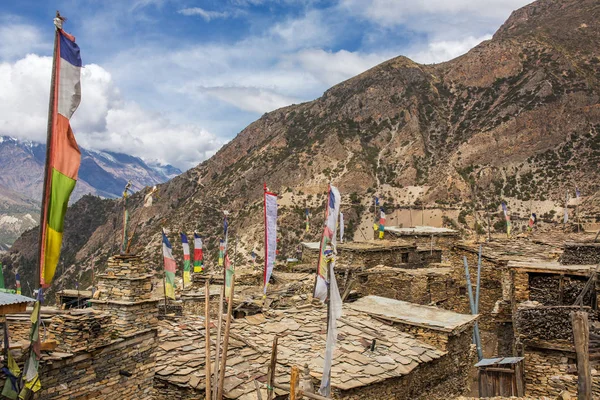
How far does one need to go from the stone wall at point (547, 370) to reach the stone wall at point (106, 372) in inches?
342

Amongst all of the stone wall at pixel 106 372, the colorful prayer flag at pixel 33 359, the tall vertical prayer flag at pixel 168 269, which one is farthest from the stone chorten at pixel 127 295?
the tall vertical prayer flag at pixel 168 269

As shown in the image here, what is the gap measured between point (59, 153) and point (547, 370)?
1128 cm

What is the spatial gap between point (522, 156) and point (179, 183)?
76.9 meters

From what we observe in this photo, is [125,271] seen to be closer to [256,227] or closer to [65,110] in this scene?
[65,110]

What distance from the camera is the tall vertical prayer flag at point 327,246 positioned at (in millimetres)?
9164

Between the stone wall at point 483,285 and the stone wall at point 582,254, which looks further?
the stone wall at point 483,285

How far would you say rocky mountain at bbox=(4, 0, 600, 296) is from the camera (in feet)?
270

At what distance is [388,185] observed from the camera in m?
93.2

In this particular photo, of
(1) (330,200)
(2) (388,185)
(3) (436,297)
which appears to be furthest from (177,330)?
(2) (388,185)

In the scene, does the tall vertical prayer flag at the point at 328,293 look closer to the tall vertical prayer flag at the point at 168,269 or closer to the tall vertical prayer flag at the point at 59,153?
the tall vertical prayer flag at the point at 59,153

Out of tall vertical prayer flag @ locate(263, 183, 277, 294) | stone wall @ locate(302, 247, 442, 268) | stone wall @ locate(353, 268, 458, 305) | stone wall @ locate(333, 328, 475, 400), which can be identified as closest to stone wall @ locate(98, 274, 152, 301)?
tall vertical prayer flag @ locate(263, 183, 277, 294)

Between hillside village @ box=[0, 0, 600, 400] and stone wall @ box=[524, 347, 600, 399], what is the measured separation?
43mm

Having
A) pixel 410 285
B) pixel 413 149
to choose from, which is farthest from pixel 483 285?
pixel 413 149

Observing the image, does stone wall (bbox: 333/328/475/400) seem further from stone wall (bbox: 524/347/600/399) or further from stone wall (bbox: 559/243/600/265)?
stone wall (bbox: 559/243/600/265)
